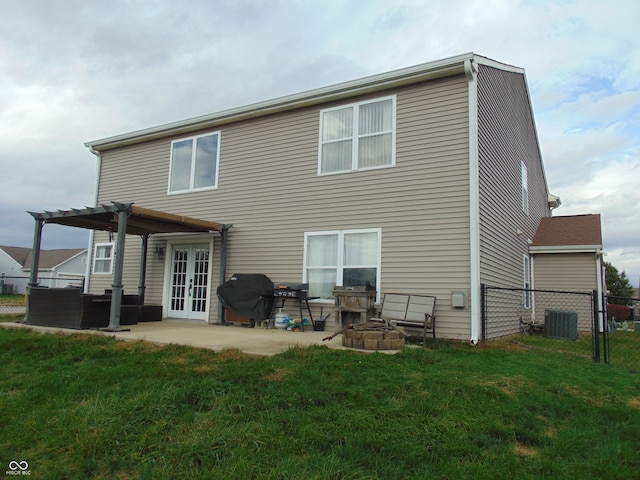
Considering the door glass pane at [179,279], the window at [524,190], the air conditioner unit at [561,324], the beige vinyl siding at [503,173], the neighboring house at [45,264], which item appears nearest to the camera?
the beige vinyl siding at [503,173]

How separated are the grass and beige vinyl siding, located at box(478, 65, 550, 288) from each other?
348 cm

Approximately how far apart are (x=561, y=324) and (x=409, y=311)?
15.4ft

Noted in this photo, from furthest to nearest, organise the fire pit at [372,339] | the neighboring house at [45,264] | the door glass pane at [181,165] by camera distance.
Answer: the neighboring house at [45,264] < the door glass pane at [181,165] < the fire pit at [372,339]

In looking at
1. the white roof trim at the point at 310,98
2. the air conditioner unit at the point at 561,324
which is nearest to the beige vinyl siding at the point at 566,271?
the air conditioner unit at the point at 561,324

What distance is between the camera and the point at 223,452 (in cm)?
279

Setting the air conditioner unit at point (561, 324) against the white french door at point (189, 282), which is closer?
the air conditioner unit at point (561, 324)

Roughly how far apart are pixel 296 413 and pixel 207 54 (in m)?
12.6

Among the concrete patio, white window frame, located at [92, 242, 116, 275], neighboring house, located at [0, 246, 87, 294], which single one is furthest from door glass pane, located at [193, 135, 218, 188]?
neighboring house, located at [0, 246, 87, 294]

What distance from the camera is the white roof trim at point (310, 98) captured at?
7.67 meters

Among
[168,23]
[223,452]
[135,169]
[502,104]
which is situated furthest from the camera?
[135,169]

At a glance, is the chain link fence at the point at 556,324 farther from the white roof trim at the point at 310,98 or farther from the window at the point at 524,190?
the white roof trim at the point at 310,98

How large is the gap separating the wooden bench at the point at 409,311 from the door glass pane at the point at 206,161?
17.5ft

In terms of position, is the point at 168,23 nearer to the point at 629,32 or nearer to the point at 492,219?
the point at 492,219

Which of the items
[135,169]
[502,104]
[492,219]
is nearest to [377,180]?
[492,219]
